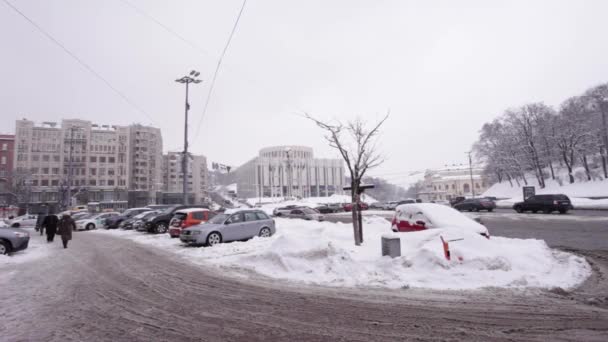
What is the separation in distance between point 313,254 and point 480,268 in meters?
3.83

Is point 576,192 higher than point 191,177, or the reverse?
point 191,177

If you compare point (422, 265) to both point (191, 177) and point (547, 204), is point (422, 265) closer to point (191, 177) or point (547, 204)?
point (547, 204)

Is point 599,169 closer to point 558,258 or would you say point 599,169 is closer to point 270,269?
point 558,258

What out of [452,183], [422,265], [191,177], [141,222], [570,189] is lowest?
[422,265]

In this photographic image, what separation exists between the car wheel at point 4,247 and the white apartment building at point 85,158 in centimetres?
6962

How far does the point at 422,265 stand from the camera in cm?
689

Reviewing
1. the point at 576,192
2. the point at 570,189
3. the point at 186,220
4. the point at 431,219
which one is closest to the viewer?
the point at 431,219

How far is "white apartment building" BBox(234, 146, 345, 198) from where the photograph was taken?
111m

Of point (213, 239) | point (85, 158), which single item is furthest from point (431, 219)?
point (85, 158)

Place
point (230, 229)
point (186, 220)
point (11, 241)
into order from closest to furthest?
1. point (11, 241)
2. point (230, 229)
3. point (186, 220)

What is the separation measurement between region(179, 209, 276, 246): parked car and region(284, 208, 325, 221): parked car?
39.4ft

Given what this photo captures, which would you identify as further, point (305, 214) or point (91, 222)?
point (91, 222)

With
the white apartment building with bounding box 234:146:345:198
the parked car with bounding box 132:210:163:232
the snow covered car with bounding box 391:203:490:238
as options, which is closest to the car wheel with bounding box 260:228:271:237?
the snow covered car with bounding box 391:203:490:238

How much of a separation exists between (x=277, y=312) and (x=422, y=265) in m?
3.78
